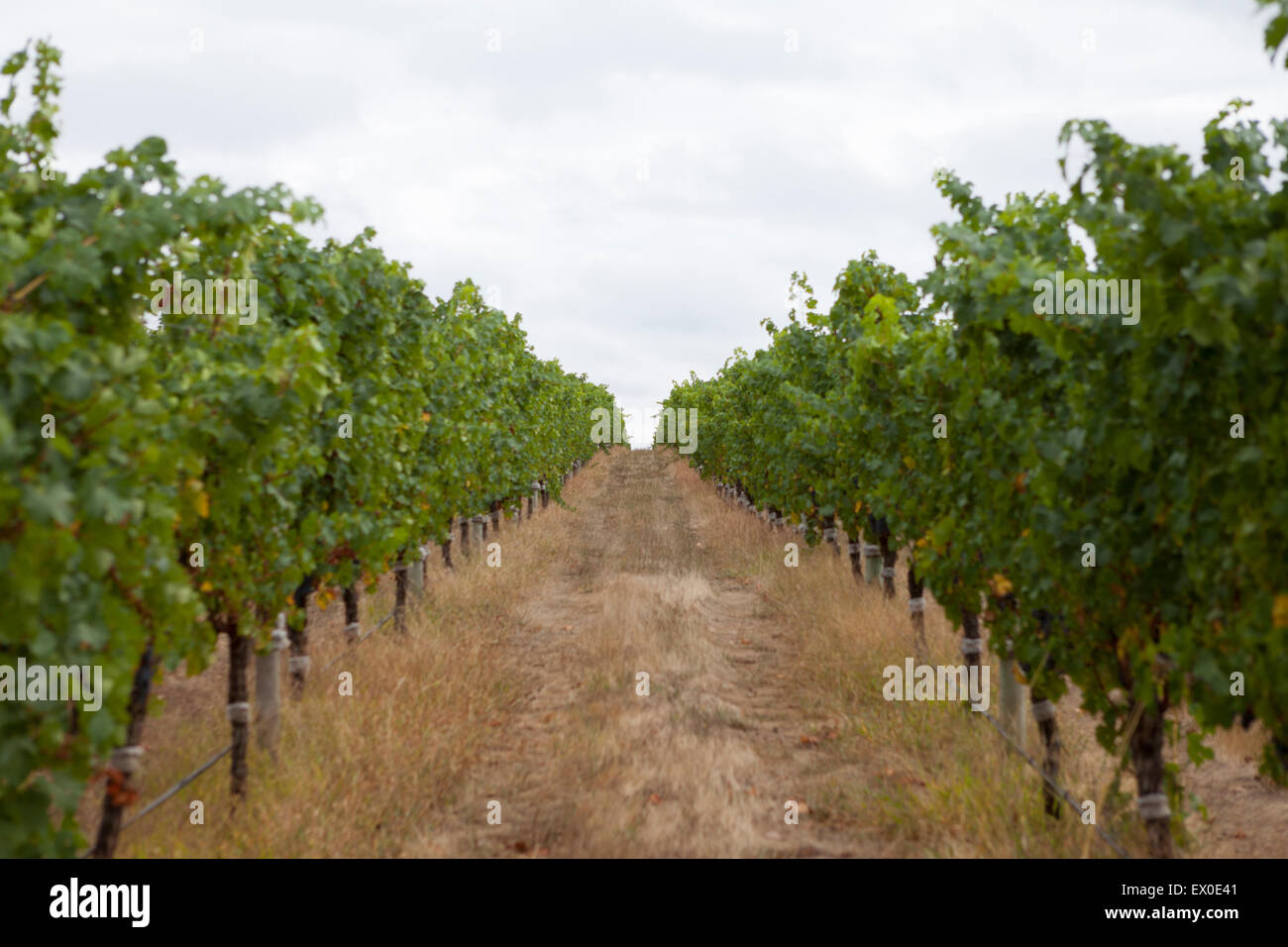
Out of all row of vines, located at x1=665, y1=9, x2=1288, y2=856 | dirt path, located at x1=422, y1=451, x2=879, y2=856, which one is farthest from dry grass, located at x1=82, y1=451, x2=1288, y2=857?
row of vines, located at x1=665, y1=9, x2=1288, y2=856

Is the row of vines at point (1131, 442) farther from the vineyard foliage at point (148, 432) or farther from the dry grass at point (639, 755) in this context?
the vineyard foliage at point (148, 432)

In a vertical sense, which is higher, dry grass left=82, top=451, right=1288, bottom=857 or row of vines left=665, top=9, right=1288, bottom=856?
row of vines left=665, top=9, right=1288, bottom=856

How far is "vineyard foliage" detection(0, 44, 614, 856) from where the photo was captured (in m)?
3.35

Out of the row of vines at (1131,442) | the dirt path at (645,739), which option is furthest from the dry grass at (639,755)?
the row of vines at (1131,442)

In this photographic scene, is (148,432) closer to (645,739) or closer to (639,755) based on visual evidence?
(639,755)

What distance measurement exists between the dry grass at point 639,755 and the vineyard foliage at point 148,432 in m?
1.19

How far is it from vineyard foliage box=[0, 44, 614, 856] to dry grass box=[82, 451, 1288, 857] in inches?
46.7

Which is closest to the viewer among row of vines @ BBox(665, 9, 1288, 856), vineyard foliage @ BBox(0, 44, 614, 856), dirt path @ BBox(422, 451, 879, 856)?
vineyard foliage @ BBox(0, 44, 614, 856)

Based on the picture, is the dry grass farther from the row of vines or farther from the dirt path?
the row of vines

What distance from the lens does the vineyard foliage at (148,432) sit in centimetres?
335

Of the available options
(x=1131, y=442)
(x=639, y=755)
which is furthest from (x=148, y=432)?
(x=639, y=755)

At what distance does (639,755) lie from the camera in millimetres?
A: 7547

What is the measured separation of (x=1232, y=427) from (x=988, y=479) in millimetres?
2359
